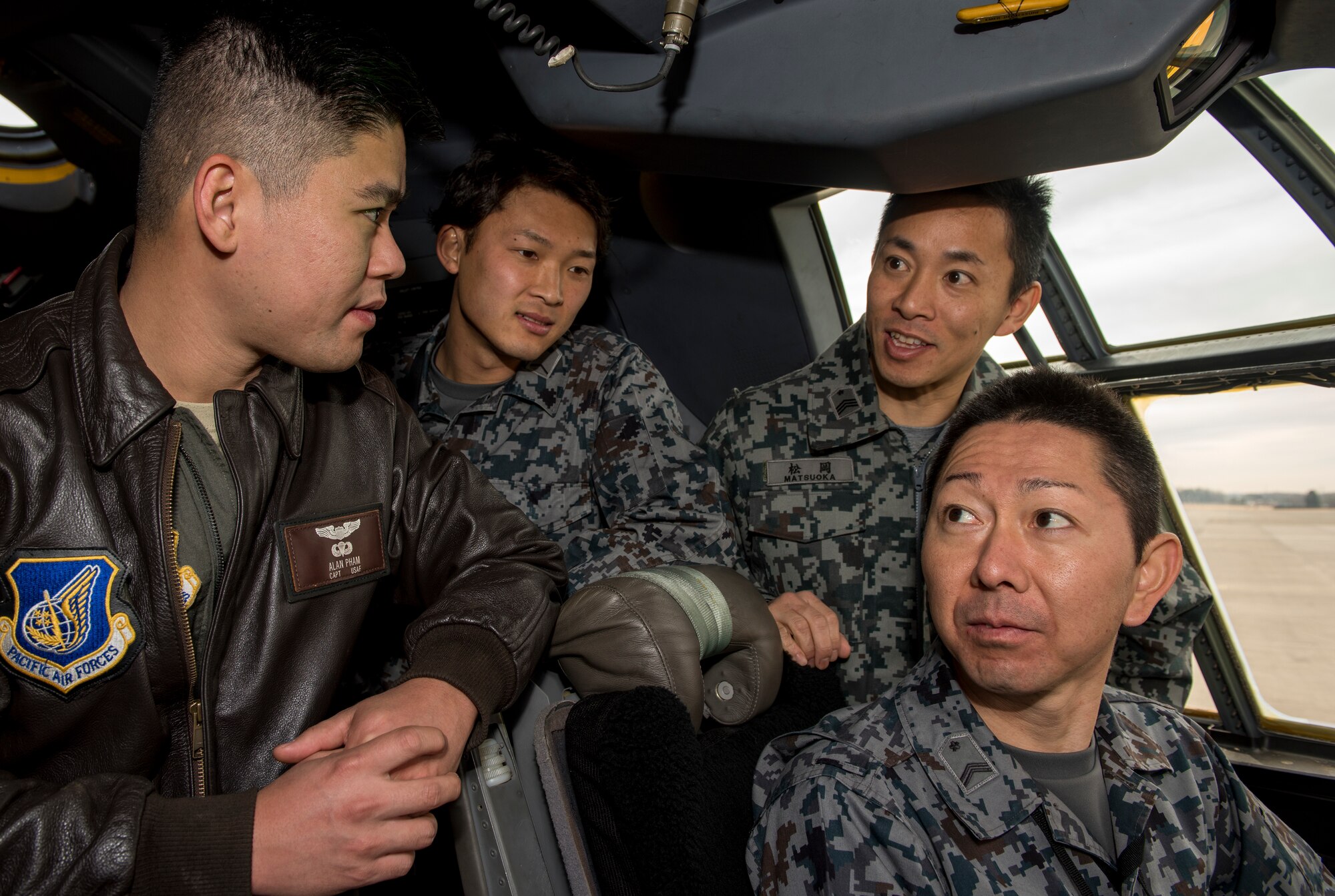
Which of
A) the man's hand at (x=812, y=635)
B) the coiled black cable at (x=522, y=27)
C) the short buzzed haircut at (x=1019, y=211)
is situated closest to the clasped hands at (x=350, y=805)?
the man's hand at (x=812, y=635)

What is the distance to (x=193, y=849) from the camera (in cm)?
83

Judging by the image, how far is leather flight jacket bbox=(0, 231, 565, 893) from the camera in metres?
0.83

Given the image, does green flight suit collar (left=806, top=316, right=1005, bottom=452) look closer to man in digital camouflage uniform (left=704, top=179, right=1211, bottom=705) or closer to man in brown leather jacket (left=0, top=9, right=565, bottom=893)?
man in digital camouflage uniform (left=704, top=179, right=1211, bottom=705)

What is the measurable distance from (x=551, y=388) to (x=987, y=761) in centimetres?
129

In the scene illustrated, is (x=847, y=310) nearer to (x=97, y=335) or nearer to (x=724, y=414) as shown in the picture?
(x=724, y=414)

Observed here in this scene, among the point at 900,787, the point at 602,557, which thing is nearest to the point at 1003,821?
the point at 900,787

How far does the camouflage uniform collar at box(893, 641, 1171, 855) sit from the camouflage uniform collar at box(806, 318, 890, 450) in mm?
885

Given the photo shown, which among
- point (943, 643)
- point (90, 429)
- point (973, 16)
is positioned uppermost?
point (973, 16)

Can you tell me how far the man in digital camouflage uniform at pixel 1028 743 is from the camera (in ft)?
3.61

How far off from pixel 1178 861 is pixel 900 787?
1.32 feet

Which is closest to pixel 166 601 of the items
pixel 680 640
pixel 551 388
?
pixel 680 640

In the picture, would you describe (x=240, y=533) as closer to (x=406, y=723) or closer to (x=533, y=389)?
(x=406, y=723)

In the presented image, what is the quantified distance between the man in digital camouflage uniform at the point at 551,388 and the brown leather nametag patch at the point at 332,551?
0.67m

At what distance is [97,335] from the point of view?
1.04 metres
